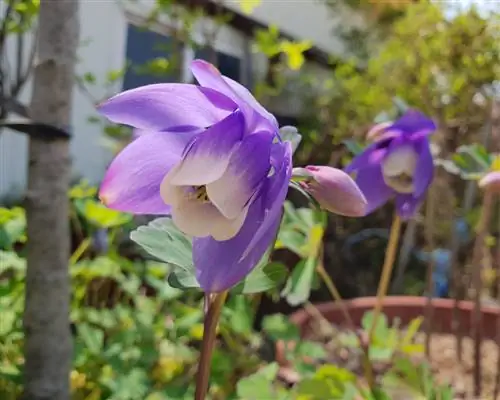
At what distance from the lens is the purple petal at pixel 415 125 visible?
0.69 metres

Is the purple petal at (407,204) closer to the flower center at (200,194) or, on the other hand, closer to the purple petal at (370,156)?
the purple petal at (370,156)

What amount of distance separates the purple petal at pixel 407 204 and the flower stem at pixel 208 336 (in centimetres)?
33

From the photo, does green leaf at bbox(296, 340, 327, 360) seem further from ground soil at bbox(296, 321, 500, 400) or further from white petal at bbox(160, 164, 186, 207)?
white petal at bbox(160, 164, 186, 207)

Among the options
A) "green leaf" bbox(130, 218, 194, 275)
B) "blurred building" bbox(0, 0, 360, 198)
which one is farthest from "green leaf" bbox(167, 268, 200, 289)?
"blurred building" bbox(0, 0, 360, 198)

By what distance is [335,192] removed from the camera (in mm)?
412

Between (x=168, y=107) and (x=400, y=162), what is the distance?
0.35m

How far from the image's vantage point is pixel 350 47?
661 cm

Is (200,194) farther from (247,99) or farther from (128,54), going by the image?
(128,54)

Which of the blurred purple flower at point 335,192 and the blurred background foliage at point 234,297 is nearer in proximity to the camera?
the blurred purple flower at point 335,192

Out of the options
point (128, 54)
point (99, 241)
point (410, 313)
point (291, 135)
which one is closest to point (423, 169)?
point (291, 135)

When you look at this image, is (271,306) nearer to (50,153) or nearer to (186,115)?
(50,153)

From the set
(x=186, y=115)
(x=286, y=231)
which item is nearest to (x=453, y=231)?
(x=286, y=231)

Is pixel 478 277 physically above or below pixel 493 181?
below

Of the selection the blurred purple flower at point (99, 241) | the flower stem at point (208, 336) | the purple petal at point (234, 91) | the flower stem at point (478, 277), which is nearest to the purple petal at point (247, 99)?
the purple petal at point (234, 91)
